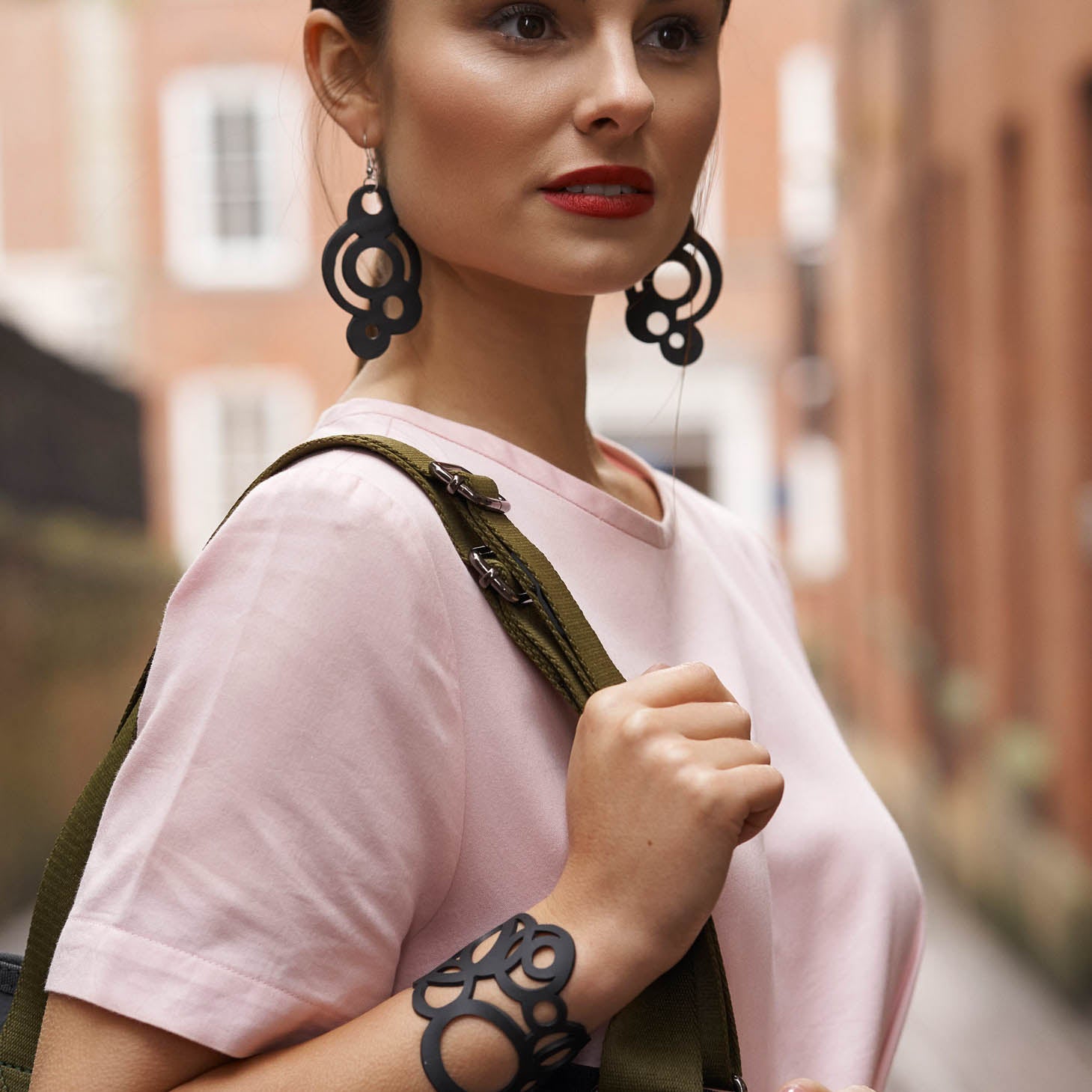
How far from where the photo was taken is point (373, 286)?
1139 mm

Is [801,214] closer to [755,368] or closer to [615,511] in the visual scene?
[755,368]

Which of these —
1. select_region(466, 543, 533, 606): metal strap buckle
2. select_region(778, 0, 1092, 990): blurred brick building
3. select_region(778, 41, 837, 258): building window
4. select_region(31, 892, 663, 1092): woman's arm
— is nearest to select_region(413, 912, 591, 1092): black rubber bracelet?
select_region(31, 892, 663, 1092): woman's arm

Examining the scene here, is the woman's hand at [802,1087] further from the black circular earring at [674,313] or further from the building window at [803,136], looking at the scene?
the building window at [803,136]

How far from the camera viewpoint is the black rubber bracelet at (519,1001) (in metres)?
0.85

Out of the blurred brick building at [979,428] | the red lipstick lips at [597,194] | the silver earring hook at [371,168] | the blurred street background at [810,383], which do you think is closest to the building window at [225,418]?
the blurred street background at [810,383]

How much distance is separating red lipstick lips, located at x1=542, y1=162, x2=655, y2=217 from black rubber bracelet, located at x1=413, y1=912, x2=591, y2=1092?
452 millimetres

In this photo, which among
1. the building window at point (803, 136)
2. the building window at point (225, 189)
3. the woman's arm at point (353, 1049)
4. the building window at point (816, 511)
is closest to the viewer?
the woman's arm at point (353, 1049)

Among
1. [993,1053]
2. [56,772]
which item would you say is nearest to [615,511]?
[993,1053]

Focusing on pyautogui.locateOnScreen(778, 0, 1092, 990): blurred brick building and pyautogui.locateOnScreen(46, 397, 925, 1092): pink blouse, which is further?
pyautogui.locateOnScreen(778, 0, 1092, 990): blurred brick building

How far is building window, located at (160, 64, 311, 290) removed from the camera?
1375cm

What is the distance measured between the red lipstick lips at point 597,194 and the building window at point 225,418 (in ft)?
41.8

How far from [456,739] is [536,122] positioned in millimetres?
395

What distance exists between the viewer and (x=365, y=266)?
3.82 ft

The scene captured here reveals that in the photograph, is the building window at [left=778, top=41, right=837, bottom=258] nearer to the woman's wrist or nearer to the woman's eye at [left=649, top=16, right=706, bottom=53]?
the woman's eye at [left=649, top=16, right=706, bottom=53]
